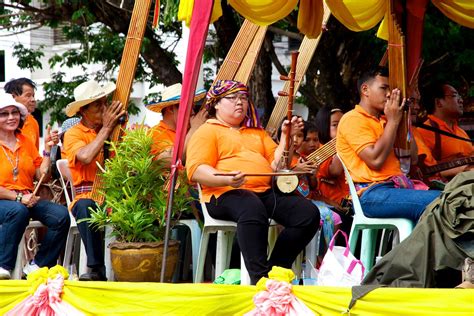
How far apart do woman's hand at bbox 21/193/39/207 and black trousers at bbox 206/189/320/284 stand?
1286 mm

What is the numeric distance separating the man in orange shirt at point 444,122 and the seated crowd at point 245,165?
1 cm

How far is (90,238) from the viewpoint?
19.9 ft

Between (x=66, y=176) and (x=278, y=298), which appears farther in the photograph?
(x=66, y=176)

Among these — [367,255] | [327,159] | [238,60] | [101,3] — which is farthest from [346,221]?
[101,3]

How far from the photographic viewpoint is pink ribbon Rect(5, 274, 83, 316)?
458cm

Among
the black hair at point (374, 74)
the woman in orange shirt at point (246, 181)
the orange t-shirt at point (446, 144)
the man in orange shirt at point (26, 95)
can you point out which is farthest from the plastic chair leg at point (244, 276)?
the man in orange shirt at point (26, 95)

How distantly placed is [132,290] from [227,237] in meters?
1.68

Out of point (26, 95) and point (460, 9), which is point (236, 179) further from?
point (26, 95)

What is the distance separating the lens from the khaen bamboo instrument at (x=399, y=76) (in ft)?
18.9

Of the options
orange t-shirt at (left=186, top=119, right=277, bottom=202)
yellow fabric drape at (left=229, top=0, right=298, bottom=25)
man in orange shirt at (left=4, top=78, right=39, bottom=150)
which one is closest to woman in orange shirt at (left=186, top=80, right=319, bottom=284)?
orange t-shirt at (left=186, top=119, right=277, bottom=202)

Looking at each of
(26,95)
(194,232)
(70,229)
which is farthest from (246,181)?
(26,95)

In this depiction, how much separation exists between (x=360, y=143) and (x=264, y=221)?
2.71ft

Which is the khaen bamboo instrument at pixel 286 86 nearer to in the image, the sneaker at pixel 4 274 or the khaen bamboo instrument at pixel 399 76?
the khaen bamboo instrument at pixel 399 76

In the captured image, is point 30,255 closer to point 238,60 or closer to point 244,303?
point 238,60
